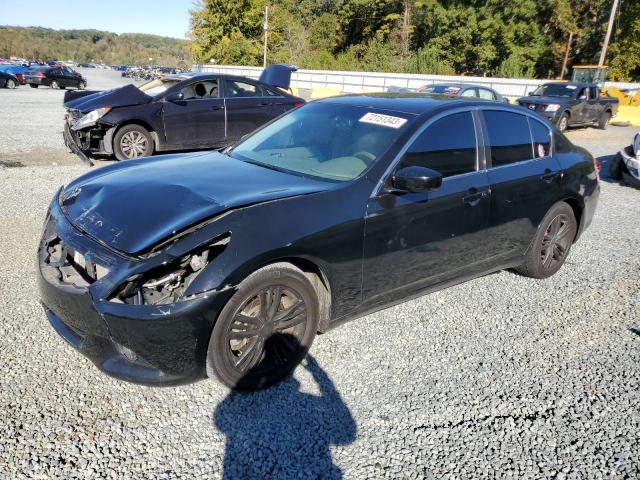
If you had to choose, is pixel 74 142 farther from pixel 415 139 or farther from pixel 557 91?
pixel 557 91

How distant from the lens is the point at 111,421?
8.28 feet

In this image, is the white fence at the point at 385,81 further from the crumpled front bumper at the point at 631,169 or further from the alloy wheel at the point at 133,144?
the alloy wheel at the point at 133,144

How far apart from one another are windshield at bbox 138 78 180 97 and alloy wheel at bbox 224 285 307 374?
274 inches

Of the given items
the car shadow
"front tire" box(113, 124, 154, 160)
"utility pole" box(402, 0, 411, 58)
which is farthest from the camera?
"utility pole" box(402, 0, 411, 58)

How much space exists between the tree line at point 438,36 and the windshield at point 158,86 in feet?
119

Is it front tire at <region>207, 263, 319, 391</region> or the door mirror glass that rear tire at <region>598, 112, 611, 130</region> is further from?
front tire at <region>207, 263, 319, 391</region>

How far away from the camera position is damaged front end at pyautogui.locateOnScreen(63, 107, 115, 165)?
7844mm

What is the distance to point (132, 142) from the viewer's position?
27.5 ft

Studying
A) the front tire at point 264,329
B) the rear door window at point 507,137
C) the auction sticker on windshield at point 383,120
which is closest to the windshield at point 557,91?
the rear door window at point 507,137

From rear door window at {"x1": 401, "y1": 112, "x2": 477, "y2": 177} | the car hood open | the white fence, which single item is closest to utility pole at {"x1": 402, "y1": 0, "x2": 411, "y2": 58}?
the white fence

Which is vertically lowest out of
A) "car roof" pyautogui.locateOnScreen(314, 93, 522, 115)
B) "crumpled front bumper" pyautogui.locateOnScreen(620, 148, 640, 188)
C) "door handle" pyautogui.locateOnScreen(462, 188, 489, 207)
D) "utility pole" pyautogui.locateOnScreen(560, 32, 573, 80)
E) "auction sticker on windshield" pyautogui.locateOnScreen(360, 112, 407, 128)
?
"crumpled front bumper" pyautogui.locateOnScreen(620, 148, 640, 188)

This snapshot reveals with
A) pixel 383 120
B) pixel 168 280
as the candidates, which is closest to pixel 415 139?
pixel 383 120

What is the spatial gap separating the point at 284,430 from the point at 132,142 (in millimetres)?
7045

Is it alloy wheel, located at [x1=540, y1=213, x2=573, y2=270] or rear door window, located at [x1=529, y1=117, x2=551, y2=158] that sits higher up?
rear door window, located at [x1=529, y1=117, x2=551, y2=158]
